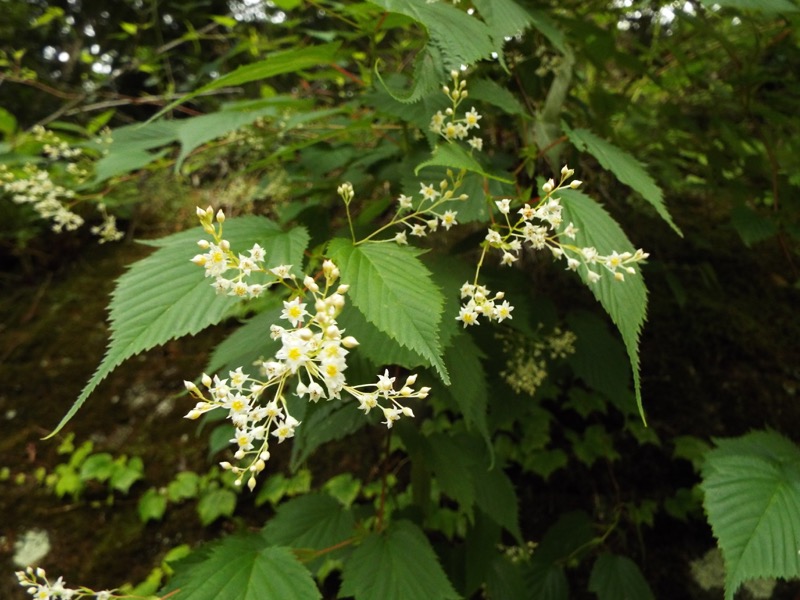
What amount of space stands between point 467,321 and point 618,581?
1369 millimetres

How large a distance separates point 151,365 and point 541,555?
249cm

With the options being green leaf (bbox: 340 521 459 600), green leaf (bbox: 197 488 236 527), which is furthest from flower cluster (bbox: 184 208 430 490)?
green leaf (bbox: 197 488 236 527)

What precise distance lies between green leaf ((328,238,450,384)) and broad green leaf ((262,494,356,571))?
2.49 feet

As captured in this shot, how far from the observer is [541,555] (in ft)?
5.64

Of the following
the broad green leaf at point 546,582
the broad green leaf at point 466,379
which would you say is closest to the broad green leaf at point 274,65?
the broad green leaf at point 466,379

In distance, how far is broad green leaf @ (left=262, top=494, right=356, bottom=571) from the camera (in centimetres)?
122

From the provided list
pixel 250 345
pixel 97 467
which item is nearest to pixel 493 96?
pixel 250 345

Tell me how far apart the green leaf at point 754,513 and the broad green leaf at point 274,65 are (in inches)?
49.1

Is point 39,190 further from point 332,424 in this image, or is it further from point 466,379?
point 466,379

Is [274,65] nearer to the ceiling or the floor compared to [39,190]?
nearer to the ceiling

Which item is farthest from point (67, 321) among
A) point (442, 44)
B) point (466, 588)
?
point (442, 44)

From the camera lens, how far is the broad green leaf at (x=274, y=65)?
102cm

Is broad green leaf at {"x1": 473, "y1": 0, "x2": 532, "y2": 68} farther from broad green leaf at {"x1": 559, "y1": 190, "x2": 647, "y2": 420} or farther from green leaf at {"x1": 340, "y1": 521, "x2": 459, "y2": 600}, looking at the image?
green leaf at {"x1": 340, "y1": 521, "x2": 459, "y2": 600}

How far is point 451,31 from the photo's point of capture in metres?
0.85
